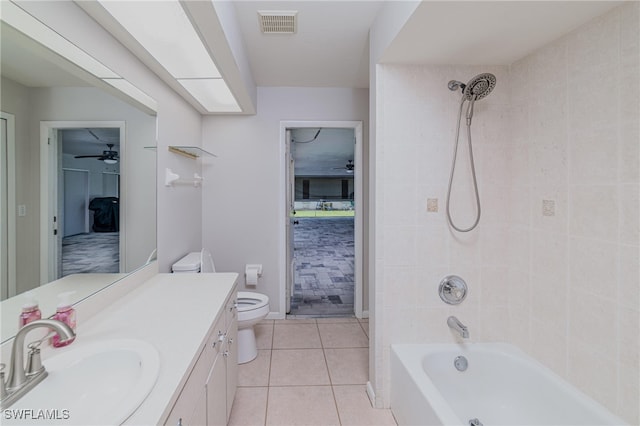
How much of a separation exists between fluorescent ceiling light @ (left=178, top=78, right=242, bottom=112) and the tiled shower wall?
1.30m

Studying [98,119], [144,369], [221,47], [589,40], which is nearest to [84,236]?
[98,119]

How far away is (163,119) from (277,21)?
102 cm

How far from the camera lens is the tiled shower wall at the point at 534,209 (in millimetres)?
1242

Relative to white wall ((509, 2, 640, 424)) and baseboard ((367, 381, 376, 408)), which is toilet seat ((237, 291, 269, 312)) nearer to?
baseboard ((367, 381, 376, 408))

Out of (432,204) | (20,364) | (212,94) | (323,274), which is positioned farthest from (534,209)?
(323,274)

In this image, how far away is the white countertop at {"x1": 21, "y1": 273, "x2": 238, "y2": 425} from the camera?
2.72 feet

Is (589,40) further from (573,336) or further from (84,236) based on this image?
(84,236)

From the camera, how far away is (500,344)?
1854 millimetres

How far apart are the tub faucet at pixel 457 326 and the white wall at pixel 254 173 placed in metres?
1.77

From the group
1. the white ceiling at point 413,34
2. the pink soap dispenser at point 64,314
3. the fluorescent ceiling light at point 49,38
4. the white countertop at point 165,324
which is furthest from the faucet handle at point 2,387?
the white ceiling at point 413,34

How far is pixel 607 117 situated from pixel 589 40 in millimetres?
386

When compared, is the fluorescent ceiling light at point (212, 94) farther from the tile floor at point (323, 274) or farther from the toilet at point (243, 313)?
the tile floor at point (323, 274)

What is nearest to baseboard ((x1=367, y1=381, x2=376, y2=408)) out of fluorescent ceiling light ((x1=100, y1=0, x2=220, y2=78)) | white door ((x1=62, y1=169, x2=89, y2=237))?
white door ((x1=62, y1=169, x2=89, y2=237))

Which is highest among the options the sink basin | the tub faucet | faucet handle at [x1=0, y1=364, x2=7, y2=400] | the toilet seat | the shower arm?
the shower arm
